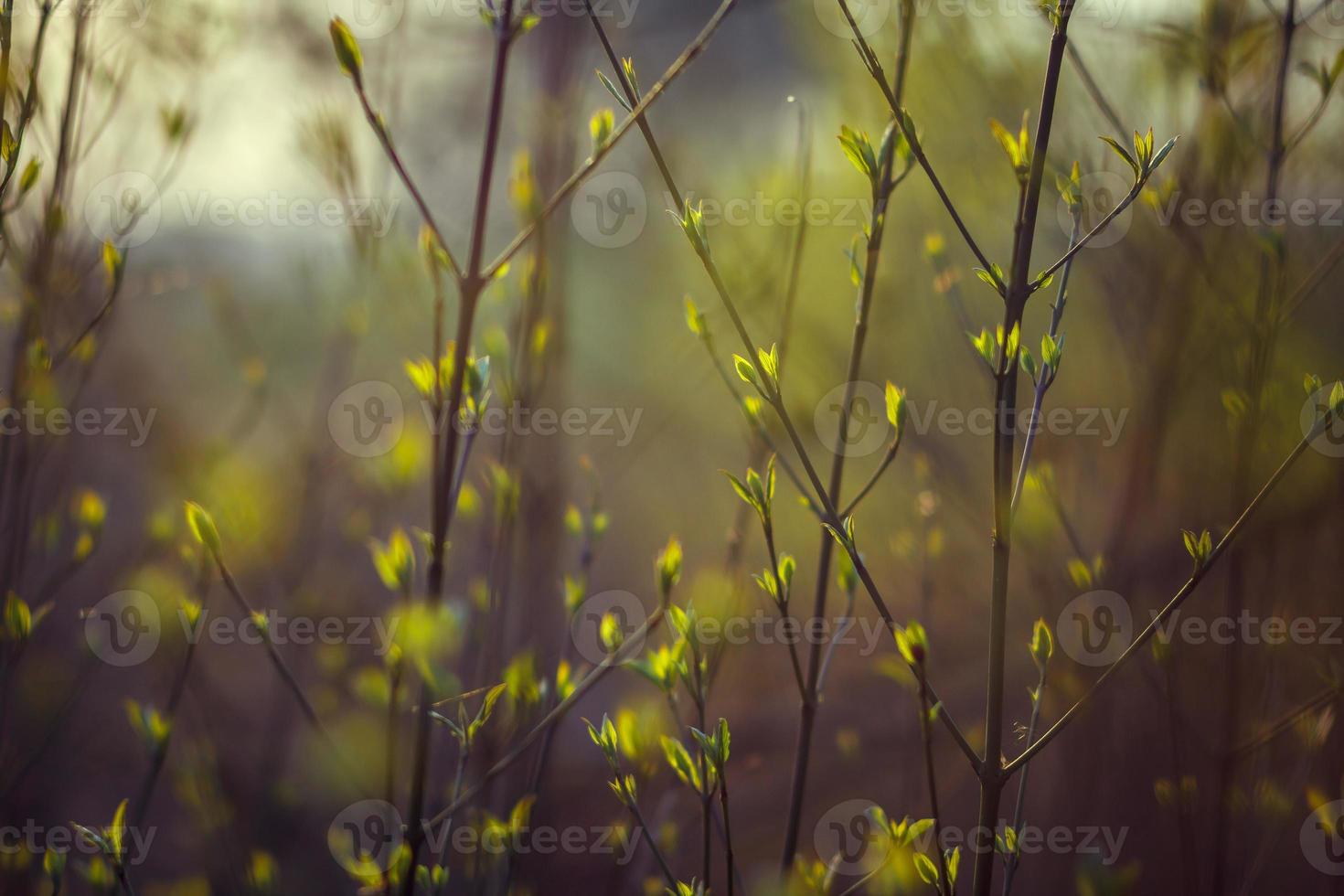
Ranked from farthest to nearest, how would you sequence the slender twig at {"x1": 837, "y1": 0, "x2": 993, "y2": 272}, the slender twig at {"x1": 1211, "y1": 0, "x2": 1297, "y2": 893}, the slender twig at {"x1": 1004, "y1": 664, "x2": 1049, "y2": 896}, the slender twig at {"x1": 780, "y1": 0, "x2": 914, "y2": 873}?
the slender twig at {"x1": 1211, "y1": 0, "x2": 1297, "y2": 893}
the slender twig at {"x1": 780, "y1": 0, "x2": 914, "y2": 873}
the slender twig at {"x1": 1004, "y1": 664, "x2": 1049, "y2": 896}
the slender twig at {"x1": 837, "y1": 0, "x2": 993, "y2": 272}

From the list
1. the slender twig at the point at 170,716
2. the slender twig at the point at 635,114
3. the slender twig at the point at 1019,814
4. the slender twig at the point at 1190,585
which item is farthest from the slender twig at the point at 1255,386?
the slender twig at the point at 170,716

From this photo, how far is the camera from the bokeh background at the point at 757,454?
167 centimetres

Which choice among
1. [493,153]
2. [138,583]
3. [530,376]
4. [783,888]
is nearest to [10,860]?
[138,583]

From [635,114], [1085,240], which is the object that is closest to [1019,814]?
[1085,240]

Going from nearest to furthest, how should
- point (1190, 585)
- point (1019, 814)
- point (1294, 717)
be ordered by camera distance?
point (1190, 585) → point (1019, 814) → point (1294, 717)

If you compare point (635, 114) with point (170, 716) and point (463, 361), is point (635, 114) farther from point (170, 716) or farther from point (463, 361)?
point (170, 716)

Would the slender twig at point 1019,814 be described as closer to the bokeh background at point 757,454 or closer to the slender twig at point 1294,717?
the bokeh background at point 757,454

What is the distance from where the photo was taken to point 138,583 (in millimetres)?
1974

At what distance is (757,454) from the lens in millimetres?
1636

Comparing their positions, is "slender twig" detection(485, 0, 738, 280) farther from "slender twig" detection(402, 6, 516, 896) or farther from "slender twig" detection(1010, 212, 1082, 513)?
"slender twig" detection(1010, 212, 1082, 513)

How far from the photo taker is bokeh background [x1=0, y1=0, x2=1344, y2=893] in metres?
1.67

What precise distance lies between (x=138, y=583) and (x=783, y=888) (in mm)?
1734

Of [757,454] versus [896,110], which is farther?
[757,454]

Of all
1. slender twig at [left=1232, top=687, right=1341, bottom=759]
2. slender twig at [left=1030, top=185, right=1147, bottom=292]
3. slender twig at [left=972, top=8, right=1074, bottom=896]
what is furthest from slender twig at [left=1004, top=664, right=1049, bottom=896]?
slender twig at [left=1232, top=687, right=1341, bottom=759]
